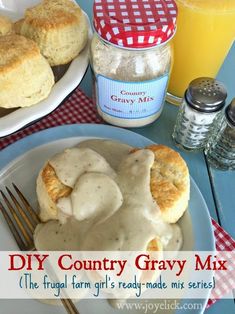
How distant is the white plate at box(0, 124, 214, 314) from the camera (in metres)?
0.67

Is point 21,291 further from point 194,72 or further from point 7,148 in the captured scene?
point 194,72

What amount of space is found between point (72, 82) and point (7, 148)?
19 centimetres

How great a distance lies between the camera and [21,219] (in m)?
0.74

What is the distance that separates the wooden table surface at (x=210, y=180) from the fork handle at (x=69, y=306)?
249 mm

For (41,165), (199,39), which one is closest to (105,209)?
(41,165)

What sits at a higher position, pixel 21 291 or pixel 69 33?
pixel 69 33

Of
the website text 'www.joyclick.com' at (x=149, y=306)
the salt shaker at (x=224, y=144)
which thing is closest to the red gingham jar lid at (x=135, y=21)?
the salt shaker at (x=224, y=144)

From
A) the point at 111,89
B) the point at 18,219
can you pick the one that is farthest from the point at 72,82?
the point at 18,219

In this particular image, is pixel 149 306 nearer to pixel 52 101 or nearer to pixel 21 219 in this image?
pixel 21 219

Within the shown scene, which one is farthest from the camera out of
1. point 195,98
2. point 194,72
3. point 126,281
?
point 194,72

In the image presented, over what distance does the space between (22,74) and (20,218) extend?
0.90 ft

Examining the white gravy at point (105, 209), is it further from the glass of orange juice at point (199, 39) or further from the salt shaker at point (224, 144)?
the glass of orange juice at point (199, 39)

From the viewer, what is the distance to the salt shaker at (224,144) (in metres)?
0.82

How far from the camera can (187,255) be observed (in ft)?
2.31
